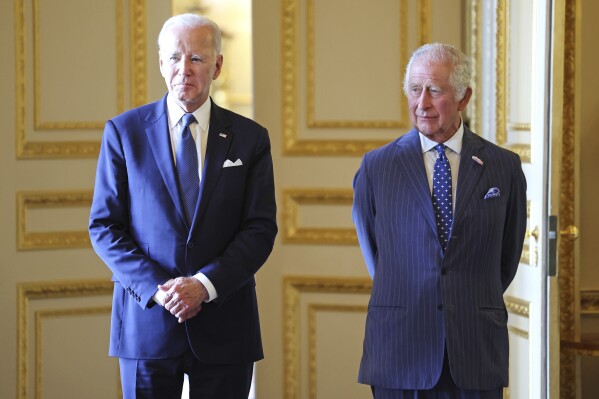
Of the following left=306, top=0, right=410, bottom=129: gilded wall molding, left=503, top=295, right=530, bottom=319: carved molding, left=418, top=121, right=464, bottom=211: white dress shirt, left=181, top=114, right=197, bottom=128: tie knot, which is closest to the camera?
left=418, top=121, right=464, bottom=211: white dress shirt

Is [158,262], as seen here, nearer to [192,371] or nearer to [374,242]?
[192,371]

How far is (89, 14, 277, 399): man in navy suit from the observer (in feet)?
8.99

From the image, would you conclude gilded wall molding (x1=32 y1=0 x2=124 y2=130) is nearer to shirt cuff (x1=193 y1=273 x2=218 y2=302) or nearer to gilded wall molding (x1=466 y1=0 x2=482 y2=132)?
gilded wall molding (x1=466 y1=0 x2=482 y2=132)

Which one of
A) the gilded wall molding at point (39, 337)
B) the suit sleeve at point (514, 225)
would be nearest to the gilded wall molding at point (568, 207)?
the suit sleeve at point (514, 225)

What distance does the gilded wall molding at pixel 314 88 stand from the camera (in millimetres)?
4457

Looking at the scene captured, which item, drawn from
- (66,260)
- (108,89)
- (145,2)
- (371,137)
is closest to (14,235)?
(66,260)

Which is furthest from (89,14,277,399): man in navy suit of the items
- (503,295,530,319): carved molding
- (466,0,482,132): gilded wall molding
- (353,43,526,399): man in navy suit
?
(466,0,482,132): gilded wall molding

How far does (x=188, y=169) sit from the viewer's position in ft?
9.21

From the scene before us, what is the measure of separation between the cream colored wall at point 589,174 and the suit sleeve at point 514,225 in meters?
1.61

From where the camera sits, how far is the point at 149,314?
2771 mm

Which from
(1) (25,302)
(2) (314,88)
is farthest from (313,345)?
(1) (25,302)

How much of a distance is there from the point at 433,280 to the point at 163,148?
Answer: 824 millimetres

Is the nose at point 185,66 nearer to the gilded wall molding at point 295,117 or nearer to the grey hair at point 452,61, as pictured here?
the grey hair at point 452,61

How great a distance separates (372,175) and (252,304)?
50cm
